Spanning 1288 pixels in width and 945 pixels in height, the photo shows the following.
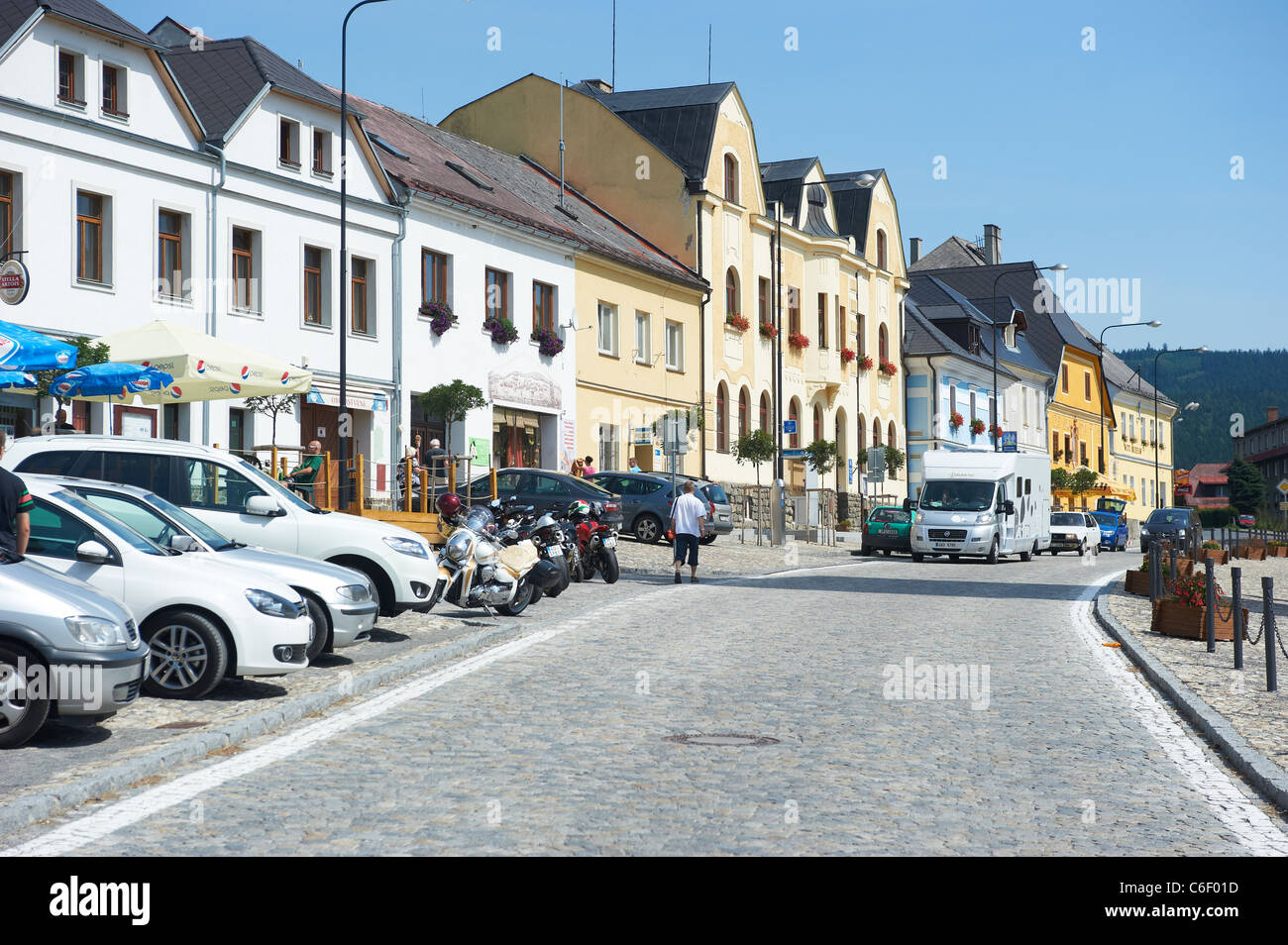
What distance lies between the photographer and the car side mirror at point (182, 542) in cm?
1198

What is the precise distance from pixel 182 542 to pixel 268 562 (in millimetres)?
1202

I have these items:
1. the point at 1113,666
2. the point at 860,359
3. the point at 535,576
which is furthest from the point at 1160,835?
the point at 860,359

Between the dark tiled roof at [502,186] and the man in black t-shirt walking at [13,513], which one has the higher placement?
the dark tiled roof at [502,186]

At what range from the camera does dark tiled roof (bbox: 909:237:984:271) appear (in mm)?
96125

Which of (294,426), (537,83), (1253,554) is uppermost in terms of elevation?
(537,83)

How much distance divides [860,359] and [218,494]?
50.3m

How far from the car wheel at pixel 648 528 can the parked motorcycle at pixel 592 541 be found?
11.1m

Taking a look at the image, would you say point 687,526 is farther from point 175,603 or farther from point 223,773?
point 223,773

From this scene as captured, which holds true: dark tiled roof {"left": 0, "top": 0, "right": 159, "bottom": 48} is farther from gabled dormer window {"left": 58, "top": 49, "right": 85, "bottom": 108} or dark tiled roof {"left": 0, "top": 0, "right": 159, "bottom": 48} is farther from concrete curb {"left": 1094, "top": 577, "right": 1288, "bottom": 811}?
concrete curb {"left": 1094, "top": 577, "right": 1288, "bottom": 811}

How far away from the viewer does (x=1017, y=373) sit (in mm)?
80500

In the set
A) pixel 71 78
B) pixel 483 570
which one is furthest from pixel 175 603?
pixel 71 78

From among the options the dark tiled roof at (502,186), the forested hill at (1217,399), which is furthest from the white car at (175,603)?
the forested hill at (1217,399)

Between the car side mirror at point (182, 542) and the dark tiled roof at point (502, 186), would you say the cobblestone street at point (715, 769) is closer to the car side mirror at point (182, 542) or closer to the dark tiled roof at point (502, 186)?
the car side mirror at point (182, 542)
